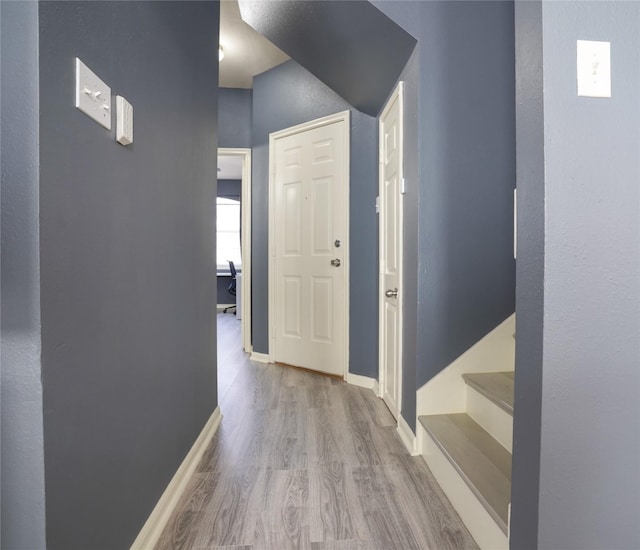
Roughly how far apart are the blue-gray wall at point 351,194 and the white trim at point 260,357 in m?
0.04

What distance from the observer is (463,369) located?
1.88 meters

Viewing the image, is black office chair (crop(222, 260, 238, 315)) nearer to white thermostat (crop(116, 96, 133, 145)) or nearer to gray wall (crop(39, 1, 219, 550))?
gray wall (crop(39, 1, 219, 550))

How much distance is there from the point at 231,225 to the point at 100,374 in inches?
303

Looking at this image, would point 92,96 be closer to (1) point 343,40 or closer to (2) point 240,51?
(1) point 343,40

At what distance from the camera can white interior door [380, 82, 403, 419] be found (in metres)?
2.21

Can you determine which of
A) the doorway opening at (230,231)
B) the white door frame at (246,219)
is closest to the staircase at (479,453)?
the white door frame at (246,219)

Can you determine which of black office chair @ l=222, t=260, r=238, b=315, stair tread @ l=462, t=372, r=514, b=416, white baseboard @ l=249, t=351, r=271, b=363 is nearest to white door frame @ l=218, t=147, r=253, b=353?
white baseboard @ l=249, t=351, r=271, b=363

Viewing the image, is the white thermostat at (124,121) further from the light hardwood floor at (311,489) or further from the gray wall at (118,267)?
the light hardwood floor at (311,489)

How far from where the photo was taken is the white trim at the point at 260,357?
145 inches

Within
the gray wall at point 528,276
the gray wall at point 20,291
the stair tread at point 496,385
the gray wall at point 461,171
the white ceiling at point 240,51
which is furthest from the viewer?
the white ceiling at point 240,51

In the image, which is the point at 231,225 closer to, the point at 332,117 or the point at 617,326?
the point at 332,117

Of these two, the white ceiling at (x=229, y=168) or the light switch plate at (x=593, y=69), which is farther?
the white ceiling at (x=229, y=168)

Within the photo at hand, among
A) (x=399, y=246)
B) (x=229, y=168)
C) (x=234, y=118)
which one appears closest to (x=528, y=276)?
(x=399, y=246)

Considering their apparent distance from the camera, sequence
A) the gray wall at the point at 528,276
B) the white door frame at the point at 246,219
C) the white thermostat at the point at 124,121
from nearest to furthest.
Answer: the gray wall at the point at 528,276
the white thermostat at the point at 124,121
the white door frame at the point at 246,219
